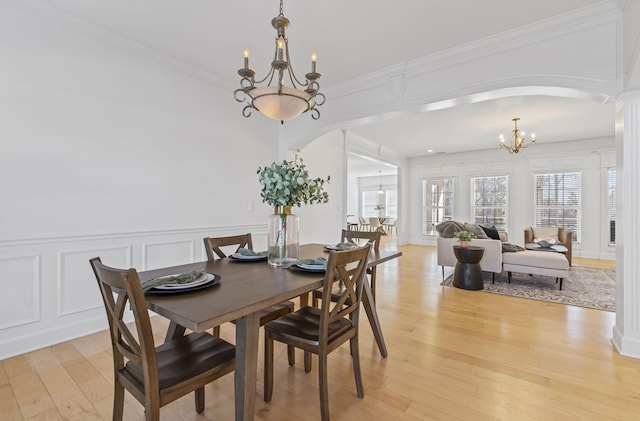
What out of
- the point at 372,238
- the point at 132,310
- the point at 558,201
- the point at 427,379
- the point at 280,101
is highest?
the point at 280,101

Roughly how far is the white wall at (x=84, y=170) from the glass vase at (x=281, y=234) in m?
1.77

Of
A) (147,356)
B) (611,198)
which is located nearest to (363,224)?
(611,198)

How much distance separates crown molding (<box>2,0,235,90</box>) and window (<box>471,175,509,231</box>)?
7214 millimetres

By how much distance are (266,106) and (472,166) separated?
25.0 feet

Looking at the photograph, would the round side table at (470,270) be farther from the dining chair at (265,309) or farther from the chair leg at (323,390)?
the chair leg at (323,390)

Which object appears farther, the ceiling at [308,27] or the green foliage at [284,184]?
the ceiling at [308,27]

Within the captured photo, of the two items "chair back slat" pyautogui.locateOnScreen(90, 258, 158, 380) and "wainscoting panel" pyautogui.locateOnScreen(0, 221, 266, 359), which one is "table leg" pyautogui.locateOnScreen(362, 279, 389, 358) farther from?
"wainscoting panel" pyautogui.locateOnScreen(0, 221, 266, 359)

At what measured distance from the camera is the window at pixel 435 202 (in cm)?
849

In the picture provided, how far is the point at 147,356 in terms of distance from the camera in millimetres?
1126

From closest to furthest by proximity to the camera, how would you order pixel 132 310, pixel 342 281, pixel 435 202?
1. pixel 132 310
2. pixel 342 281
3. pixel 435 202

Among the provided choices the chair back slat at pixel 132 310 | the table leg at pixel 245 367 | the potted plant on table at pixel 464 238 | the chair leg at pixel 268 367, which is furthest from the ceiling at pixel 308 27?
the potted plant on table at pixel 464 238

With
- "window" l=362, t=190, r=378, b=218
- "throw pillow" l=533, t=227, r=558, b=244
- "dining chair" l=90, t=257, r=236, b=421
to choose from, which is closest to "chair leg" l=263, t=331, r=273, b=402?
"dining chair" l=90, t=257, r=236, b=421

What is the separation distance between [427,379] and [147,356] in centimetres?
174

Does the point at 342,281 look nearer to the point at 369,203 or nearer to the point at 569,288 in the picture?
the point at 569,288
